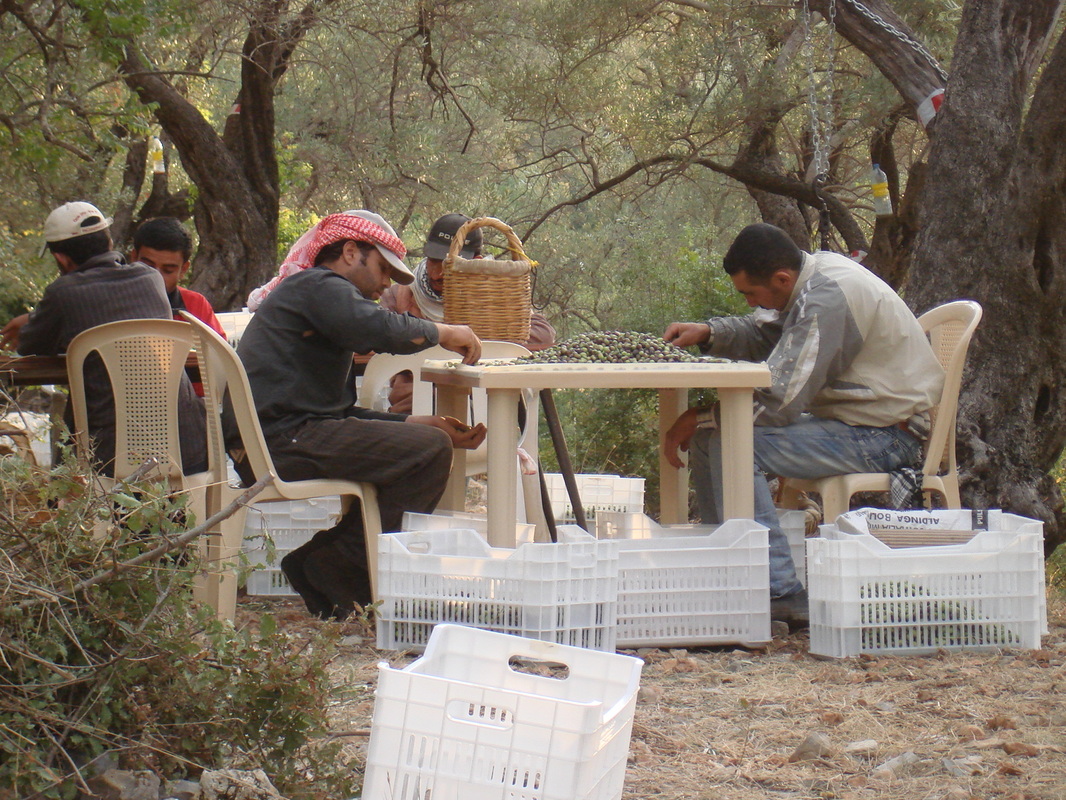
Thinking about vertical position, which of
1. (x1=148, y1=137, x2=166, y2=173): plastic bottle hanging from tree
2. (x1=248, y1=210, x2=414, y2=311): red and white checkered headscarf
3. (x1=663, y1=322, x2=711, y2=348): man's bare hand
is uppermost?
(x1=148, y1=137, x2=166, y2=173): plastic bottle hanging from tree

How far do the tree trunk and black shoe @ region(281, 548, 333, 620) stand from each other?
286 centimetres

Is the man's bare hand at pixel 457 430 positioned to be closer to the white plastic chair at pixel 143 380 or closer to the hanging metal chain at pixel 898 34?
the white plastic chair at pixel 143 380

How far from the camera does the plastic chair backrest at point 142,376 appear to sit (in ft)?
12.1

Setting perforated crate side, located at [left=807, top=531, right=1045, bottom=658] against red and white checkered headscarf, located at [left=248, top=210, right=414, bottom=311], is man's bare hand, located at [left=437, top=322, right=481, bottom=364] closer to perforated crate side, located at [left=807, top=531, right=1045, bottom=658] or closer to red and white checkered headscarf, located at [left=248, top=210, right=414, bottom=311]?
red and white checkered headscarf, located at [left=248, top=210, right=414, bottom=311]

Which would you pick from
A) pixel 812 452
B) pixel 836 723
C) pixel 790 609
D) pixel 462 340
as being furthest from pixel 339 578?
pixel 836 723

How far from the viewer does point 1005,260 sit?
542 centimetres

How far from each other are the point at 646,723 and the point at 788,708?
0.39m

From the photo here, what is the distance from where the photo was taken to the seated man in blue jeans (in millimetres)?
4016

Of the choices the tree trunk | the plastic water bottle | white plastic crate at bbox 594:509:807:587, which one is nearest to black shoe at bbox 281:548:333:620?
white plastic crate at bbox 594:509:807:587

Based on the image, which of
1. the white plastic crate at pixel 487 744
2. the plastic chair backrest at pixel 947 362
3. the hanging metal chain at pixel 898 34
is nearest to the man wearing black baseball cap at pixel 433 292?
the plastic chair backrest at pixel 947 362

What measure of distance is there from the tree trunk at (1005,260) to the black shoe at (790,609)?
172cm

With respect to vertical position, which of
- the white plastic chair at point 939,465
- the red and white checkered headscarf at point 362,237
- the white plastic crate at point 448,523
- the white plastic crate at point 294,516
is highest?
the red and white checkered headscarf at point 362,237

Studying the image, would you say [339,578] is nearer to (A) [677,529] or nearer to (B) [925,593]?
(A) [677,529]

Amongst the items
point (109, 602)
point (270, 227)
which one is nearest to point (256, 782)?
point (109, 602)
